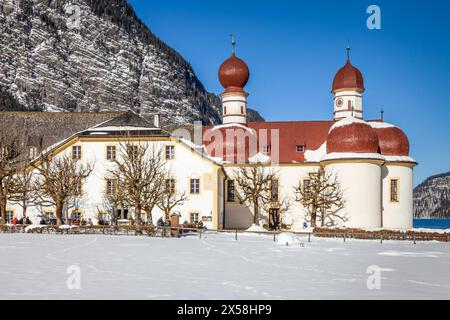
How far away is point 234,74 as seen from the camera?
196 feet

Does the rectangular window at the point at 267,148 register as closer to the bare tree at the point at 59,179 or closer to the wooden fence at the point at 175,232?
the bare tree at the point at 59,179

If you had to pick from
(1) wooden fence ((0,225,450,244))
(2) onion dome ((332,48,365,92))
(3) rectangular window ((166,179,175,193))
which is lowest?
(1) wooden fence ((0,225,450,244))

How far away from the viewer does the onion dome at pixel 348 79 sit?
192 feet

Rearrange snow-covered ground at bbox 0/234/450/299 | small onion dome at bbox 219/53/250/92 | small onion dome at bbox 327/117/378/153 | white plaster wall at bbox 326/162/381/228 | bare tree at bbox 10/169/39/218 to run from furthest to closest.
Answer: small onion dome at bbox 219/53/250/92 < small onion dome at bbox 327/117/378/153 < white plaster wall at bbox 326/162/381/228 < bare tree at bbox 10/169/39/218 < snow-covered ground at bbox 0/234/450/299

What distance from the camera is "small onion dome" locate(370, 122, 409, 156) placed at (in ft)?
175

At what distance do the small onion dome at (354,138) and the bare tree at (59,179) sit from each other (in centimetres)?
1731

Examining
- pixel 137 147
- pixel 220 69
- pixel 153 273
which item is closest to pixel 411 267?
pixel 153 273

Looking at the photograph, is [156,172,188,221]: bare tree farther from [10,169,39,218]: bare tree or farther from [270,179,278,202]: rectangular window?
[270,179,278,202]: rectangular window

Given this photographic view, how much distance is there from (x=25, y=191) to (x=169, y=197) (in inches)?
353

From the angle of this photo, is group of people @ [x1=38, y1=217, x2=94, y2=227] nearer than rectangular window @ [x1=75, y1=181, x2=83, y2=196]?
Yes

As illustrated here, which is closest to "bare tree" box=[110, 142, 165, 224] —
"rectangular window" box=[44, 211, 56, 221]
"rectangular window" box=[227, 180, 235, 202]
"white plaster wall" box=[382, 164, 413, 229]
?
"rectangular window" box=[44, 211, 56, 221]

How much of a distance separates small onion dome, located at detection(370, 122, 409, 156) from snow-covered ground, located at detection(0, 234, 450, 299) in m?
23.1

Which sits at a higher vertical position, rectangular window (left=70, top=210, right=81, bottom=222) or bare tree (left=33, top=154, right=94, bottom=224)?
bare tree (left=33, top=154, right=94, bottom=224)

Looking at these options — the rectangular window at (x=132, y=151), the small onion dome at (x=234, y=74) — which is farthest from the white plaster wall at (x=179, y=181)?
the small onion dome at (x=234, y=74)
